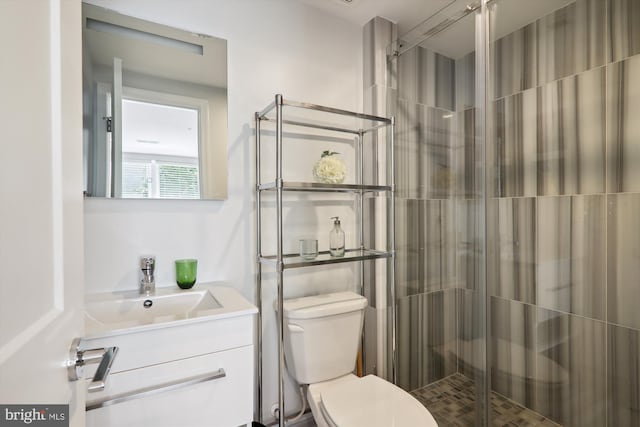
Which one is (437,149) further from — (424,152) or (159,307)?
(159,307)

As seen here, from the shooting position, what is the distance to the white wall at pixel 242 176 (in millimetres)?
1283

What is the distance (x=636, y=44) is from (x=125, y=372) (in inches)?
75.1

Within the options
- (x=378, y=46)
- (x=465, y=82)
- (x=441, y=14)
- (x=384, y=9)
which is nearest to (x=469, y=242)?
(x=465, y=82)

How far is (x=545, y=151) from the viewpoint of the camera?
1202mm

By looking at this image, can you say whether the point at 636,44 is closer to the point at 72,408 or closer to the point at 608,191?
the point at 608,191

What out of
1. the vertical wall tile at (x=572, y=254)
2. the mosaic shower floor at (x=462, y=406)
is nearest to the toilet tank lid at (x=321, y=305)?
the mosaic shower floor at (x=462, y=406)

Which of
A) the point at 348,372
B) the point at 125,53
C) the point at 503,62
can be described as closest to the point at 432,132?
the point at 503,62

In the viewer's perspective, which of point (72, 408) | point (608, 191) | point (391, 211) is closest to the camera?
point (72, 408)

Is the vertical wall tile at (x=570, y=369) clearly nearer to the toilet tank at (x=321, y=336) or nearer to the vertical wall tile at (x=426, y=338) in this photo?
the vertical wall tile at (x=426, y=338)

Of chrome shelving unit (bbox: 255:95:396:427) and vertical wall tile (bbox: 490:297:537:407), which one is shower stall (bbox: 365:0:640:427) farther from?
chrome shelving unit (bbox: 255:95:396:427)

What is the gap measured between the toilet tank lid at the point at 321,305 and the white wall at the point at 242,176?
118 millimetres

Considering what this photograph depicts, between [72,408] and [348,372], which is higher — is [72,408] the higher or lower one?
the higher one

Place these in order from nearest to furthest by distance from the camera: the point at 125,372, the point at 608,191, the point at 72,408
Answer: the point at 72,408
the point at 125,372
the point at 608,191

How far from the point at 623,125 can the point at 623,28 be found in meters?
0.32
